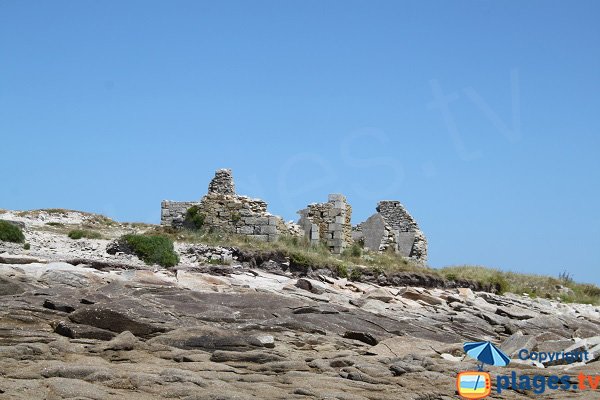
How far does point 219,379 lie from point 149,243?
12263mm

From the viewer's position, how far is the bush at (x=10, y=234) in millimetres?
21984

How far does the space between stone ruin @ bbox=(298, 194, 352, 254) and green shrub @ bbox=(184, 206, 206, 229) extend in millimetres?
4012

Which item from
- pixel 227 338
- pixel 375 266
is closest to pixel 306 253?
pixel 375 266

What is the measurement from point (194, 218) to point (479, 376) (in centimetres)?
1886

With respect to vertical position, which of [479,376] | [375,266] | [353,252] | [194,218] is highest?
[194,218]

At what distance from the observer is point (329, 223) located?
30.4 metres

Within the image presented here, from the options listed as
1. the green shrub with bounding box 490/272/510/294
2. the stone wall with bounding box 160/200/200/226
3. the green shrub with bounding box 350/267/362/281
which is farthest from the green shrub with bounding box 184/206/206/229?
the green shrub with bounding box 490/272/510/294

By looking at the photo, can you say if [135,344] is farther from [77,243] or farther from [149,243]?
[77,243]

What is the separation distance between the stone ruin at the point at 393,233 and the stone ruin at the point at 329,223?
253 cm

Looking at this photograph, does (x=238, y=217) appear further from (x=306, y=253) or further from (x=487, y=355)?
(x=487, y=355)

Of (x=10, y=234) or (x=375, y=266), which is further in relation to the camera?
(x=375, y=266)

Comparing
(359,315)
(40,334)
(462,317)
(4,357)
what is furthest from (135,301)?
(462,317)

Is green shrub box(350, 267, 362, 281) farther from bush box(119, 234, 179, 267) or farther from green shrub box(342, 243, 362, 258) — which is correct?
bush box(119, 234, 179, 267)

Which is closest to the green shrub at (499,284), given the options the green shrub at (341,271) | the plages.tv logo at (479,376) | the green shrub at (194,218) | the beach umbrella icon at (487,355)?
the green shrub at (341,271)
